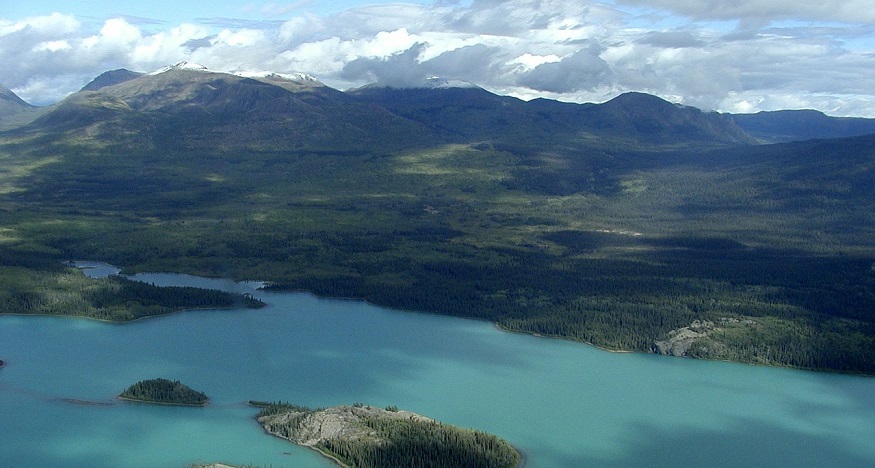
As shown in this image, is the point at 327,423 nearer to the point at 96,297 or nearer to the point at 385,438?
the point at 385,438

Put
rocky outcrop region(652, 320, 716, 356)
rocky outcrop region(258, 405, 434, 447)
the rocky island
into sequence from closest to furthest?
the rocky island → rocky outcrop region(258, 405, 434, 447) → rocky outcrop region(652, 320, 716, 356)

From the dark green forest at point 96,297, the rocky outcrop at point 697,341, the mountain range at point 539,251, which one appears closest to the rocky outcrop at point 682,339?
the rocky outcrop at point 697,341

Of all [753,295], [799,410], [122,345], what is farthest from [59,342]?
[753,295]

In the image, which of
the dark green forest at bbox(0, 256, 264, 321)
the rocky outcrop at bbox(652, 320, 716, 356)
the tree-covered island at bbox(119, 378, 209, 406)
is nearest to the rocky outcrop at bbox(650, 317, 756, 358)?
the rocky outcrop at bbox(652, 320, 716, 356)

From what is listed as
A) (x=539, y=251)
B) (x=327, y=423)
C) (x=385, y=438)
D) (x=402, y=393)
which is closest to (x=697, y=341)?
(x=402, y=393)

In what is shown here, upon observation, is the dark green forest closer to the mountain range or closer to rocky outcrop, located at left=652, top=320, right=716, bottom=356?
the mountain range

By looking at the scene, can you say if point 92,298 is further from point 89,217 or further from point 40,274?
point 89,217
